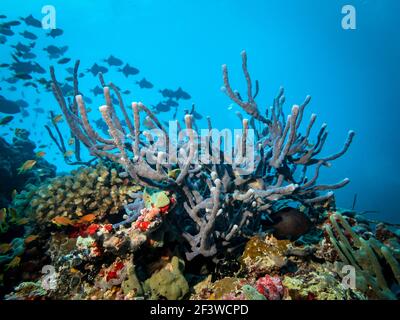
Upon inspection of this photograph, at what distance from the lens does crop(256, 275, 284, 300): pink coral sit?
261 centimetres

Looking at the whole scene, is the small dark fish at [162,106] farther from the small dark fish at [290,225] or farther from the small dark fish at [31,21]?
the small dark fish at [290,225]

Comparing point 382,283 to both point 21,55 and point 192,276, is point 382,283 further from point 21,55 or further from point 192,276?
point 21,55

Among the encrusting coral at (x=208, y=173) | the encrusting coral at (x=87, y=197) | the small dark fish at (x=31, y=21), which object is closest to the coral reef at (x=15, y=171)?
the encrusting coral at (x=87, y=197)

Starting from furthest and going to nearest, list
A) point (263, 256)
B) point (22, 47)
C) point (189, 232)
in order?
point (22, 47) → point (189, 232) → point (263, 256)

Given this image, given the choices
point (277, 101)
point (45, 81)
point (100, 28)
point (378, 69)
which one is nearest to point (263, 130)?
point (277, 101)

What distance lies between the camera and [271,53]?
9931 cm

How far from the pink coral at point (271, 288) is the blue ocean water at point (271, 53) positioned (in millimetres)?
41792

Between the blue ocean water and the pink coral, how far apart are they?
41792 millimetres

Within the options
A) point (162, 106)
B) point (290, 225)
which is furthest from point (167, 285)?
point (162, 106)

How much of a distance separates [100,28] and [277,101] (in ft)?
334

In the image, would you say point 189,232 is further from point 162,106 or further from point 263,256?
point 162,106

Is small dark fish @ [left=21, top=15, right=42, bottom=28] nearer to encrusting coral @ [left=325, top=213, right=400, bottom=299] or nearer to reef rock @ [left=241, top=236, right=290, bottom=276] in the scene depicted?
reef rock @ [left=241, top=236, right=290, bottom=276]

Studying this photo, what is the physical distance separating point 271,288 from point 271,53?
109 meters

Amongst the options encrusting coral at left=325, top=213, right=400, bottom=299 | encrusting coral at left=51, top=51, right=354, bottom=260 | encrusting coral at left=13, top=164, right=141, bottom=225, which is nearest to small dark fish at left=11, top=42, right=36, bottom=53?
encrusting coral at left=51, top=51, right=354, bottom=260
